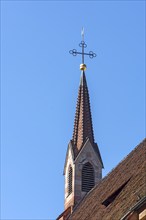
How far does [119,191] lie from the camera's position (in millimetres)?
17797

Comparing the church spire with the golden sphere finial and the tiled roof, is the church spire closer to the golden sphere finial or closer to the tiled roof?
the golden sphere finial

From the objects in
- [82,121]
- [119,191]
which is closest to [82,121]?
[82,121]

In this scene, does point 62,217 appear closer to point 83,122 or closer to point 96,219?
point 83,122

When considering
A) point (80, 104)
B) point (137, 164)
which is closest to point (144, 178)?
point (137, 164)

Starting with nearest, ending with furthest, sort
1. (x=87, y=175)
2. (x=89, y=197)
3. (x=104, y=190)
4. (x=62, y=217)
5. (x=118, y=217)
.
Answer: (x=118, y=217), (x=104, y=190), (x=89, y=197), (x=62, y=217), (x=87, y=175)

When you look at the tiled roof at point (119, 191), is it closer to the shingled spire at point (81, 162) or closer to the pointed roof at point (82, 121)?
the shingled spire at point (81, 162)

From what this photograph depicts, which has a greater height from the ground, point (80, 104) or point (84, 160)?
point (80, 104)

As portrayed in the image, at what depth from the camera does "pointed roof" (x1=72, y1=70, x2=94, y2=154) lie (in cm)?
2895

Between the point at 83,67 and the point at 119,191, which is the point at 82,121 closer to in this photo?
the point at 83,67

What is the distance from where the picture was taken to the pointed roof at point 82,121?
28953 millimetres

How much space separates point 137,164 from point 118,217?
11.9ft

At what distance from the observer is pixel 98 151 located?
28.6 meters

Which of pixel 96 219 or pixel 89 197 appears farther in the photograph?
pixel 89 197

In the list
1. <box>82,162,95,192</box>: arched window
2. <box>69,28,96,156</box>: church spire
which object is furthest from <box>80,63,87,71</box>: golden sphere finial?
<box>82,162,95,192</box>: arched window
